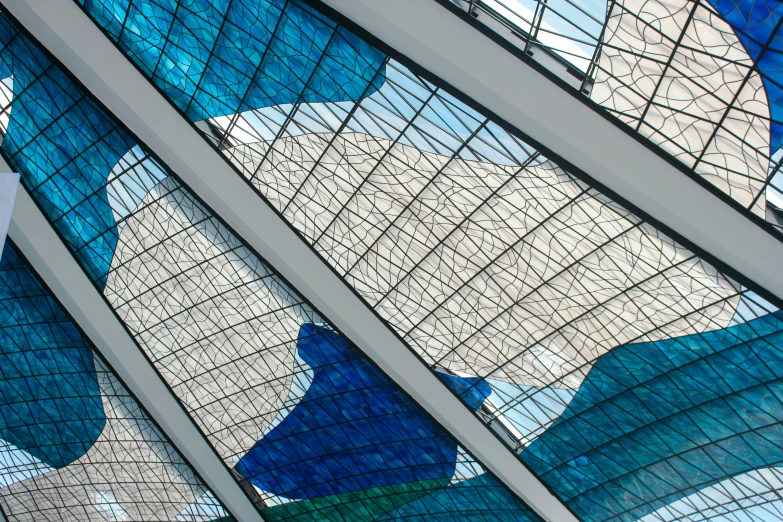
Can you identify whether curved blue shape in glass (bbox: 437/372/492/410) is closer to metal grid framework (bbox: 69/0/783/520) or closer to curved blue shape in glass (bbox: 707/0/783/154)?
metal grid framework (bbox: 69/0/783/520)

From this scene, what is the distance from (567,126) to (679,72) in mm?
3214

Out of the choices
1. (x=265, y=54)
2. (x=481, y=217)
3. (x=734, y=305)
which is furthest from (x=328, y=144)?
(x=734, y=305)

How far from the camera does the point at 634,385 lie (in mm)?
26016

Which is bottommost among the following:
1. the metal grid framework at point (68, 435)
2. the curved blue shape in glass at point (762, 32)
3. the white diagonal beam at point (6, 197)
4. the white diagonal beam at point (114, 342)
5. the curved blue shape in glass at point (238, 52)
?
the metal grid framework at point (68, 435)

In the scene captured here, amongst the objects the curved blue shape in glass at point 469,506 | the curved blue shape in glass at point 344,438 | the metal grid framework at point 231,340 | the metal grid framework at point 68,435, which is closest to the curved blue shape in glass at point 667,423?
the curved blue shape in glass at point 469,506

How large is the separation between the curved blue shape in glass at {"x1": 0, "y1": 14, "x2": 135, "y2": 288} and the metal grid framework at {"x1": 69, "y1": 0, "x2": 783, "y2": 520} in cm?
311

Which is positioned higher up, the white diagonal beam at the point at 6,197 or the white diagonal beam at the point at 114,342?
the white diagonal beam at the point at 6,197

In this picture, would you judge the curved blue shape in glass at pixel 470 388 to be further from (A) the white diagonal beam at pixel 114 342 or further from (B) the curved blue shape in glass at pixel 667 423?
(A) the white diagonal beam at pixel 114 342

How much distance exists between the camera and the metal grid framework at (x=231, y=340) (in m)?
25.3

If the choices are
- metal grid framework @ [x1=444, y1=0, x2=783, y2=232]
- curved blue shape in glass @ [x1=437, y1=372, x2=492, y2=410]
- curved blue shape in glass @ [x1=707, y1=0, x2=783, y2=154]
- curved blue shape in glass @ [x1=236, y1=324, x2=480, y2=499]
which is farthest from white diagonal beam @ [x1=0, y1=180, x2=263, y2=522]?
curved blue shape in glass @ [x1=707, y1=0, x2=783, y2=154]

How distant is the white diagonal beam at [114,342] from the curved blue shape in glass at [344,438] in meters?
1.81

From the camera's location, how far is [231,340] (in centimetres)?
3095

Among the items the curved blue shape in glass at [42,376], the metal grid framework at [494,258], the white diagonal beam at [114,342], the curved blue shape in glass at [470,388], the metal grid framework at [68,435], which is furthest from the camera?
the metal grid framework at [68,435]

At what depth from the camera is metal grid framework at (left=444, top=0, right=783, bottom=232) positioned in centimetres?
1652
